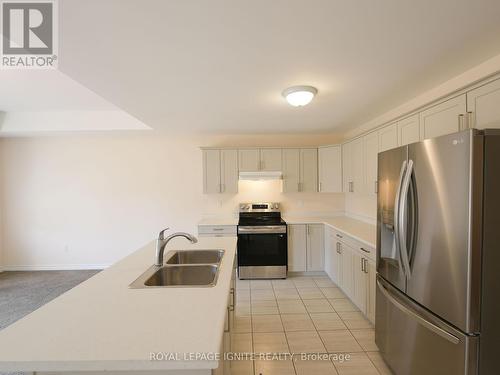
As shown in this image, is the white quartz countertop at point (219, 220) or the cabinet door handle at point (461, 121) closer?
the cabinet door handle at point (461, 121)

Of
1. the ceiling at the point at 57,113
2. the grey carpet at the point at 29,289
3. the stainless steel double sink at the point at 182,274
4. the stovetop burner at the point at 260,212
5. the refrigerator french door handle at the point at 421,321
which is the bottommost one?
the grey carpet at the point at 29,289

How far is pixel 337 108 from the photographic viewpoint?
9.52ft

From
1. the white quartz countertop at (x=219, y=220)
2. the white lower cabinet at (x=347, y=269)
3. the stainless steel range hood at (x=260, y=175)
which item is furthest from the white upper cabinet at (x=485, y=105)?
the white quartz countertop at (x=219, y=220)

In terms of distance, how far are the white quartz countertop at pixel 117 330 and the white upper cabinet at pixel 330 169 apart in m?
3.05

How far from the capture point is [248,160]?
13.6 ft

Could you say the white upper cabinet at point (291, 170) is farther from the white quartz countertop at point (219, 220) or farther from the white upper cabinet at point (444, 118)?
the white upper cabinet at point (444, 118)

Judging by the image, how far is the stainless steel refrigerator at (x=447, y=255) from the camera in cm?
124

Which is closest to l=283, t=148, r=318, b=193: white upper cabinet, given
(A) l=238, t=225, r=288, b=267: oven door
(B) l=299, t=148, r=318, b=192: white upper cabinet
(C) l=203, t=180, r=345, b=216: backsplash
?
(B) l=299, t=148, r=318, b=192: white upper cabinet

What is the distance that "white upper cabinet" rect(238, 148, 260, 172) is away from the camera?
13.6 feet

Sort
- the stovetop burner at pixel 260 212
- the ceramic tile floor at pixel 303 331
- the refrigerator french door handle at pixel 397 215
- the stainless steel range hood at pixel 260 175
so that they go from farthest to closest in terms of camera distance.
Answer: the stovetop burner at pixel 260 212
the stainless steel range hood at pixel 260 175
the ceramic tile floor at pixel 303 331
the refrigerator french door handle at pixel 397 215

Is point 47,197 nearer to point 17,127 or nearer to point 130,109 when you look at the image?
point 17,127

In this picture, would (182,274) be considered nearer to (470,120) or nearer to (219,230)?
(219,230)

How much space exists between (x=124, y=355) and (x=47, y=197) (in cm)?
483

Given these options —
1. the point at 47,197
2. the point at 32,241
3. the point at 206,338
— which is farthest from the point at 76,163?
the point at 206,338
